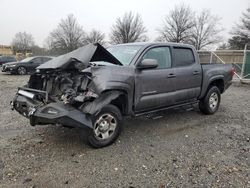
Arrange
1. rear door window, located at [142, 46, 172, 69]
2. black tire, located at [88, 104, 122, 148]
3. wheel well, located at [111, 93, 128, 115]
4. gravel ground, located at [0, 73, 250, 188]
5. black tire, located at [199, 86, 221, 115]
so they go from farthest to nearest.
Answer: black tire, located at [199, 86, 221, 115], rear door window, located at [142, 46, 172, 69], wheel well, located at [111, 93, 128, 115], black tire, located at [88, 104, 122, 148], gravel ground, located at [0, 73, 250, 188]

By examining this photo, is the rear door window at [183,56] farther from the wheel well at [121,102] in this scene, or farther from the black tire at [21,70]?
the black tire at [21,70]

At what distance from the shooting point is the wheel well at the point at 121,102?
4.52 m

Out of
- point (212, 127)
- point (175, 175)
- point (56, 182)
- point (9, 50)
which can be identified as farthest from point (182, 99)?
point (9, 50)

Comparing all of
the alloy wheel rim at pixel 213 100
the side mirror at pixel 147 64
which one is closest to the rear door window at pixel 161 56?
the side mirror at pixel 147 64

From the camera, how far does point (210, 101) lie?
6.67 meters

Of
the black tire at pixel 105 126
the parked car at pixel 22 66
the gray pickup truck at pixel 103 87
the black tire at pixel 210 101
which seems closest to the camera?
the gray pickup truck at pixel 103 87

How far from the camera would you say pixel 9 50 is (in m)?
58.2

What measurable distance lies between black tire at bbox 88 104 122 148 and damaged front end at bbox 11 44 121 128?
167mm

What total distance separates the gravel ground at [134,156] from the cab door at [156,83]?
632 millimetres

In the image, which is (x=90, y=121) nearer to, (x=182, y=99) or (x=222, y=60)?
(x=182, y=99)

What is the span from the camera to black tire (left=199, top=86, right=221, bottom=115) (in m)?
6.50

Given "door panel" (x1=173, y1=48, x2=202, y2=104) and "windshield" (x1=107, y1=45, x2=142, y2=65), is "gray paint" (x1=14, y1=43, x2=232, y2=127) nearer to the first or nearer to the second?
"door panel" (x1=173, y1=48, x2=202, y2=104)

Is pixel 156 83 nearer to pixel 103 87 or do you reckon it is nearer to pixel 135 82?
pixel 135 82

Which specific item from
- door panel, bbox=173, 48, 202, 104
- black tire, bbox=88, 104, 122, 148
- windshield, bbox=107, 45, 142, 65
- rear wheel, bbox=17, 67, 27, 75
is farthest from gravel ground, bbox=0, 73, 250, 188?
rear wheel, bbox=17, 67, 27, 75
